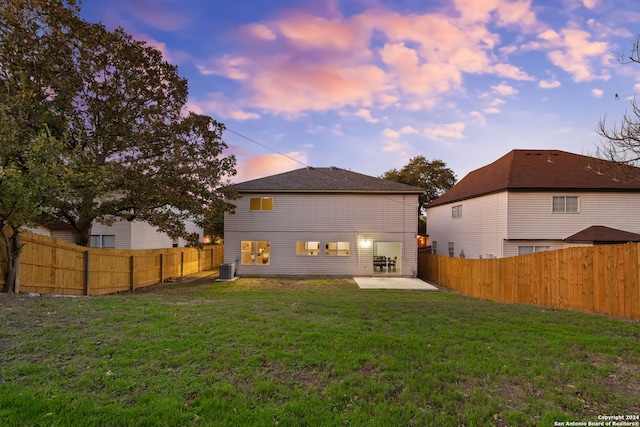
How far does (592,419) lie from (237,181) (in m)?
18.2

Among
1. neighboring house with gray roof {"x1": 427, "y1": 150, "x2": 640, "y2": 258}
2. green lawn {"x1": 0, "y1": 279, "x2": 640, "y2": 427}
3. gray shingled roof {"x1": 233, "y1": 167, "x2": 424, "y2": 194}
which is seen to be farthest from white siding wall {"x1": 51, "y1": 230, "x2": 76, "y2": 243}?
neighboring house with gray roof {"x1": 427, "y1": 150, "x2": 640, "y2": 258}

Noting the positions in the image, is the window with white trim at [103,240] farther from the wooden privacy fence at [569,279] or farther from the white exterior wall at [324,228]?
the wooden privacy fence at [569,279]

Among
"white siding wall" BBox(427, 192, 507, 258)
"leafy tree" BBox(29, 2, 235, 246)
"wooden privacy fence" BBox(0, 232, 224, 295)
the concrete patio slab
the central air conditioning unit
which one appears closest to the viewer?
"wooden privacy fence" BBox(0, 232, 224, 295)

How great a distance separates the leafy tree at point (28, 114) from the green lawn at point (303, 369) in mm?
2476

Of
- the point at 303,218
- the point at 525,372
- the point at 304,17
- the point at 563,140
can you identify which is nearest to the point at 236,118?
the point at 303,218

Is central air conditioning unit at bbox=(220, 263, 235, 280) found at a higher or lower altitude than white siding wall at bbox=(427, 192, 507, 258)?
lower

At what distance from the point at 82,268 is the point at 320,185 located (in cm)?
1191

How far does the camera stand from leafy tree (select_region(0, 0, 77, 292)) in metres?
7.16

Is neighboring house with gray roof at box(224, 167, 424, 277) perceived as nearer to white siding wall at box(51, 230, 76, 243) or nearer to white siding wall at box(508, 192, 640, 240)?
white siding wall at box(508, 192, 640, 240)

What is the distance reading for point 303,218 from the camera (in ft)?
60.8

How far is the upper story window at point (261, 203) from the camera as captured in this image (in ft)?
61.0

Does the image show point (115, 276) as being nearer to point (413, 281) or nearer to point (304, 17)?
point (304, 17)

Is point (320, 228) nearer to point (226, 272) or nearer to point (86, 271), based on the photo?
point (226, 272)

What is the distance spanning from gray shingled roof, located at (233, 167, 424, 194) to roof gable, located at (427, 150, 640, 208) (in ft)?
13.6
